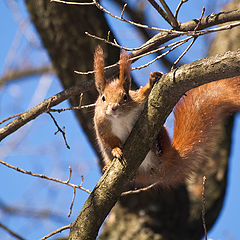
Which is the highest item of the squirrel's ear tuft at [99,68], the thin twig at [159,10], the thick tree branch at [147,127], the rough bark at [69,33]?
the rough bark at [69,33]

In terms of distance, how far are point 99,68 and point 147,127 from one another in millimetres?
442

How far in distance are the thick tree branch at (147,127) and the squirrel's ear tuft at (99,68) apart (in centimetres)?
36

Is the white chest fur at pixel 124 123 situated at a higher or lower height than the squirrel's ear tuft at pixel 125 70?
lower

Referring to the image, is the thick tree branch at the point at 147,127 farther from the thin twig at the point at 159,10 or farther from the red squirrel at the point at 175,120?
the thin twig at the point at 159,10

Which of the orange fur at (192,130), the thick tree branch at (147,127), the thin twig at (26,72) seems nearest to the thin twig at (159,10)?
the thick tree branch at (147,127)

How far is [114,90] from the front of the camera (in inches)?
82.7

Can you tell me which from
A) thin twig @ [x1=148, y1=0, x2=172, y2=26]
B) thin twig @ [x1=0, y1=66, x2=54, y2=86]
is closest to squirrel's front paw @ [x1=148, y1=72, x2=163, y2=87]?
thin twig @ [x1=148, y1=0, x2=172, y2=26]

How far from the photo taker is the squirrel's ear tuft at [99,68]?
193 centimetres

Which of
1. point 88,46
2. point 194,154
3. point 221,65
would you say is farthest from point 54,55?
point 221,65

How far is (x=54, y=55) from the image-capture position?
9.59 ft

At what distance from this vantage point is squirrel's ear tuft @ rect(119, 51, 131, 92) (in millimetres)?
1895

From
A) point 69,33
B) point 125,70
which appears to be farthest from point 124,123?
point 69,33

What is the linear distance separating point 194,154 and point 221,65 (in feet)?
3.18

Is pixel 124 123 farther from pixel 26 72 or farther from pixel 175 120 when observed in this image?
pixel 26 72
